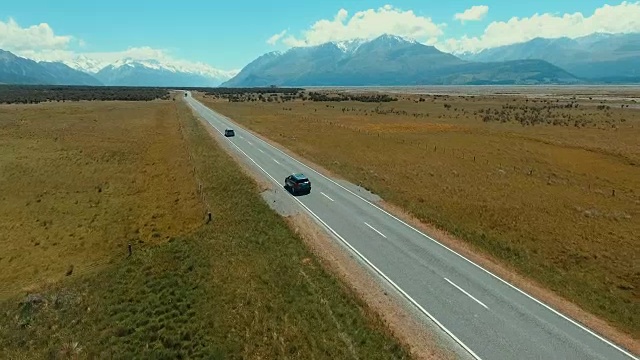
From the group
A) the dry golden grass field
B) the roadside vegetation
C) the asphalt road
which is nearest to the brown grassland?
the asphalt road

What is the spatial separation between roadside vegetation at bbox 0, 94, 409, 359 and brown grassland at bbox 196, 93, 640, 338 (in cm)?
1214

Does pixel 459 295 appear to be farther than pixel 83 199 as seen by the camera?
No

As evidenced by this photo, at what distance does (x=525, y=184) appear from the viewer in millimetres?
44938

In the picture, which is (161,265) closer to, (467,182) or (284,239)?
(284,239)

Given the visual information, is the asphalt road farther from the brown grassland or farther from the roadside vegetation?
the roadside vegetation

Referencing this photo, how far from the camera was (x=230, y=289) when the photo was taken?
22.9 meters

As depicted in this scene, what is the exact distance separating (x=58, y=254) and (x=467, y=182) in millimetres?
37252

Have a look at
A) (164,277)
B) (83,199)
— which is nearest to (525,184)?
(164,277)

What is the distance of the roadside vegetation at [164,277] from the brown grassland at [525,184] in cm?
1214

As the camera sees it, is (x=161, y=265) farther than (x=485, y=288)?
Yes

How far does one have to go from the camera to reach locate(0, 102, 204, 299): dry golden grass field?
96.4 ft

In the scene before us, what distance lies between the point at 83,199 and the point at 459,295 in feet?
117

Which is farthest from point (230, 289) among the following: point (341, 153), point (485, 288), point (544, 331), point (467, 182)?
point (341, 153)

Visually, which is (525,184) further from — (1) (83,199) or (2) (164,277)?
(1) (83,199)
